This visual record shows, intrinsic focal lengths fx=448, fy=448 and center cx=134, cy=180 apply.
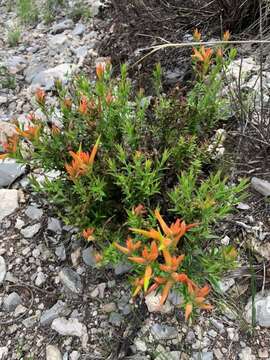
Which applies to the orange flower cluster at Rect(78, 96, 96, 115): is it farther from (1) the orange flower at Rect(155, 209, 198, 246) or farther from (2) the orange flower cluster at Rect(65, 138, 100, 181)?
(1) the orange flower at Rect(155, 209, 198, 246)

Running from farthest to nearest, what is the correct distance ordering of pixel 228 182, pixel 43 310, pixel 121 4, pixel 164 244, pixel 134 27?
pixel 121 4
pixel 134 27
pixel 228 182
pixel 43 310
pixel 164 244

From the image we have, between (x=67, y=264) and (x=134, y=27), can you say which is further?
(x=134, y=27)

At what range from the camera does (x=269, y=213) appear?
7.61ft

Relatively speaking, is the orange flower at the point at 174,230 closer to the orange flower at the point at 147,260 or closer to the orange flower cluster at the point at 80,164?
the orange flower at the point at 147,260

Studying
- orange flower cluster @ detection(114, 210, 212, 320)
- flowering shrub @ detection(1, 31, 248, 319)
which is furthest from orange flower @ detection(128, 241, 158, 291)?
flowering shrub @ detection(1, 31, 248, 319)

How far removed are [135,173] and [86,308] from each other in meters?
0.72

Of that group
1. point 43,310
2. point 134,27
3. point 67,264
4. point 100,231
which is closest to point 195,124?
point 100,231

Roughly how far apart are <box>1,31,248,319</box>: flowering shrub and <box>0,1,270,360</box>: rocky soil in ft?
0.53

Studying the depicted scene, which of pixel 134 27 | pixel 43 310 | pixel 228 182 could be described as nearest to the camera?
pixel 43 310

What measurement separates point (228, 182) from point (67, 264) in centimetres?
96

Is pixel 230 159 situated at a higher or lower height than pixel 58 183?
lower

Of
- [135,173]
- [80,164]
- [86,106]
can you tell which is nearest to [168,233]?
[80,164]

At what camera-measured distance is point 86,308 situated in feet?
7.15

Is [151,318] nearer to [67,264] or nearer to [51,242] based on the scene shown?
[67,264]
